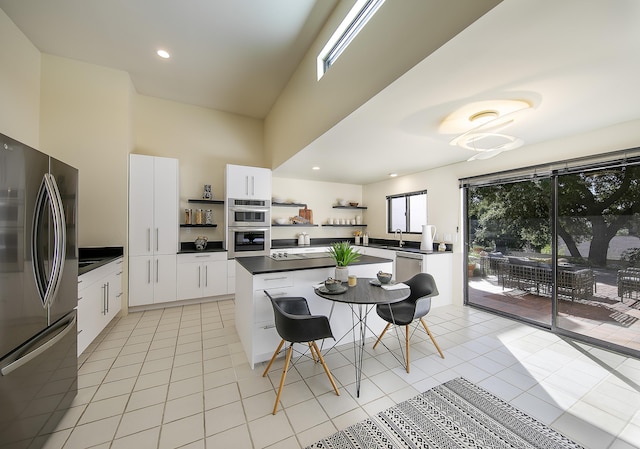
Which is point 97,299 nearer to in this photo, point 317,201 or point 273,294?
point 273,294

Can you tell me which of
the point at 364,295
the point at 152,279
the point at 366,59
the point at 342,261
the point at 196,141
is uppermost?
the point at 196,141

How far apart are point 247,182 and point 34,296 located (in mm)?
3350

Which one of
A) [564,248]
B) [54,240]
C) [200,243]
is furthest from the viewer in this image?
[200,243]

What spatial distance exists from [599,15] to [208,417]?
3281 mm

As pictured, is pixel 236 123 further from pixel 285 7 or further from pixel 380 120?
pixel 380 120

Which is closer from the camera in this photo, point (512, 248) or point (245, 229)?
point (512, 248)

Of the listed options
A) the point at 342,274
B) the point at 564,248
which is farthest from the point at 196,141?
the point at 564,248

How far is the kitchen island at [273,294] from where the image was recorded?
2.29m

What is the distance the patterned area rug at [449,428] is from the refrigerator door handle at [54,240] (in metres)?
1.87

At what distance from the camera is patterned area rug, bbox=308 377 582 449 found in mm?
1516

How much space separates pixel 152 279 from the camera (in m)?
3.78

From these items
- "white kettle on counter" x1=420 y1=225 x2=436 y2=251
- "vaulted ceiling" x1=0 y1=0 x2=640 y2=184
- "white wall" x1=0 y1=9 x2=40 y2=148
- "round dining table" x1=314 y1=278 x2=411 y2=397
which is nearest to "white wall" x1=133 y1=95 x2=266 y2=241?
"vaulted ceiling" x1=0 y1=0 x2=640 y2=184

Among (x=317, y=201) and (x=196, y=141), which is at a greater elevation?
(x=196, y=141)

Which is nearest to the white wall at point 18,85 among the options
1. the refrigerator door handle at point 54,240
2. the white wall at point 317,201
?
the refrigerator door handle at point 54,240
